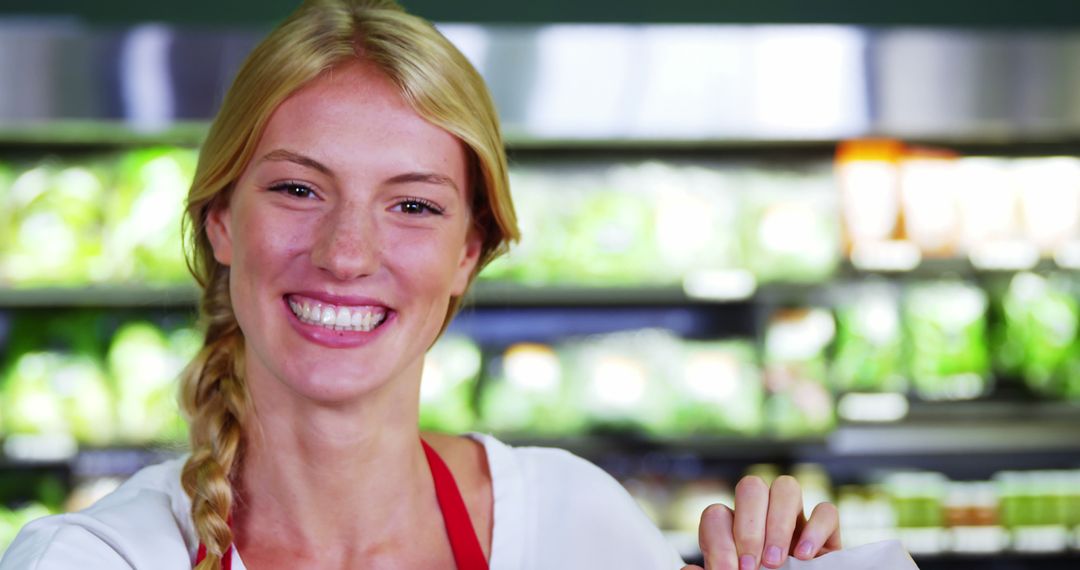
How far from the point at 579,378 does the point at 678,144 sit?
859 mm

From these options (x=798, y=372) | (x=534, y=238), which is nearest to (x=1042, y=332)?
(x=798, y=372)

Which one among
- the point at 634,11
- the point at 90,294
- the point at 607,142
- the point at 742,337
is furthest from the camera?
the point at 634,11

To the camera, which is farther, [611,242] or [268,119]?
[611,242]

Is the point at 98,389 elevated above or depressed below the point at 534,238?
below

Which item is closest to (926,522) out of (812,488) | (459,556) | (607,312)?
(812,488)

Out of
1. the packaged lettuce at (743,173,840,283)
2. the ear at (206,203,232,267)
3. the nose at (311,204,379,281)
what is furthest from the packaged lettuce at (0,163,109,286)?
the nose at (311,204,379,281)

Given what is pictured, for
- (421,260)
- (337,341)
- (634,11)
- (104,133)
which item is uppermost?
(634,11)

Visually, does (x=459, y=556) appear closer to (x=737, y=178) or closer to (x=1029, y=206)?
(x=737, y=178)

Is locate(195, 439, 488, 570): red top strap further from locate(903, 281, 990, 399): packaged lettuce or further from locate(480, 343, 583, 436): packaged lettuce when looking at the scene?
locate(903, 281, 990, 399): packaged lettuce

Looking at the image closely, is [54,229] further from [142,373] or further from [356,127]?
[356,127]

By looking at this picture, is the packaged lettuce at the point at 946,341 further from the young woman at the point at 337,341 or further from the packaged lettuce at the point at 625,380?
the young woman at the point at 337,341

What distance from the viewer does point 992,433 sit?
4070 mm

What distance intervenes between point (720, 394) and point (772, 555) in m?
2.63

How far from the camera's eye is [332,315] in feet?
4.65
